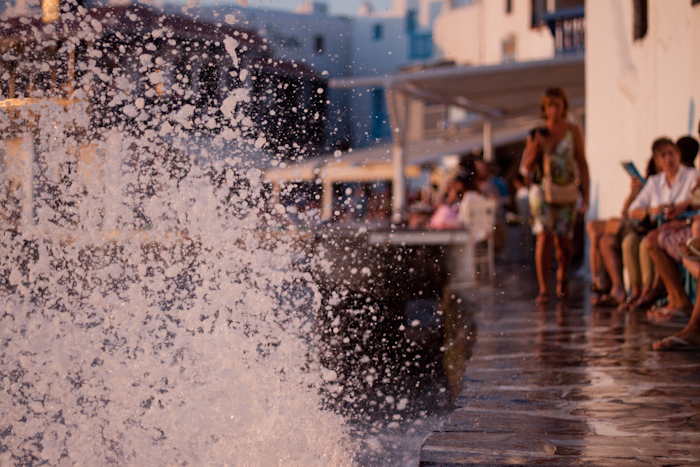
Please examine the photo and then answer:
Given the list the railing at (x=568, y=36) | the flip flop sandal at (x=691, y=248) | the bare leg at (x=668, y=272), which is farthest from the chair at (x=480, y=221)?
the railing at (x=568, y=36)

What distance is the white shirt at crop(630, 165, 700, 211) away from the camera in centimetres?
547

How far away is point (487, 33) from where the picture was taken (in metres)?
28.8

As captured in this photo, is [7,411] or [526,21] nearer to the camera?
[7,411]

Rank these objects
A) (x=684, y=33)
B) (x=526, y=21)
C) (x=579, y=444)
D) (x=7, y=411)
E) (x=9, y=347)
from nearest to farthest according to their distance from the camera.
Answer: (x=579, y=444) → (x=7, y=411) → (x=9, y=347) → (x=684, y=33) → (x=526, y=21)

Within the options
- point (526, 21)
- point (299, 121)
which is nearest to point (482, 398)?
point (299, 121)

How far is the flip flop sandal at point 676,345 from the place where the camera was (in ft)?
14.0

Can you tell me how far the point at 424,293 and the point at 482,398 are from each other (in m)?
5.91

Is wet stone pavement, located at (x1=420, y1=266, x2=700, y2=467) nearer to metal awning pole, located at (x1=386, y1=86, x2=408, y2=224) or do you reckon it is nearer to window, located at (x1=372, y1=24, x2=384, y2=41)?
metal awning pole, located at (x1=386, y1=86, x2=408, y2=224)

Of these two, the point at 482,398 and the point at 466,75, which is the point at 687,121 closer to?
the point at 482,398

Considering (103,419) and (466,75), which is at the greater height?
(466,75)

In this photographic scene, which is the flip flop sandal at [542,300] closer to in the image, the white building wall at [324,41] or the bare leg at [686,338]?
the bare leg at [686,338]

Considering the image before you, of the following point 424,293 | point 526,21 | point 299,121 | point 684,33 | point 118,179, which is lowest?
point 424,293

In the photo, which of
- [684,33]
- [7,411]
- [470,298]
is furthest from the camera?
[470,298]

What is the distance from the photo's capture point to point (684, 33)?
6.16 metres
